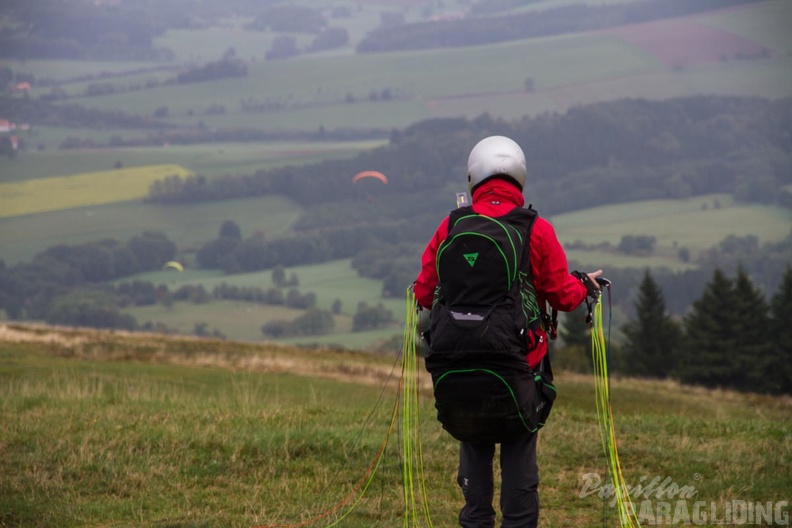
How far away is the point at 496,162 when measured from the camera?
5957 millimetres

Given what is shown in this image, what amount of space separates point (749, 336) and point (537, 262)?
60.4 meters

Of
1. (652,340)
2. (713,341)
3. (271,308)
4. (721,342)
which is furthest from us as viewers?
(271,308)

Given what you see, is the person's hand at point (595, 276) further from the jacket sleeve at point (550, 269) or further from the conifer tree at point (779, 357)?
the conifer tree at point (779, 357)

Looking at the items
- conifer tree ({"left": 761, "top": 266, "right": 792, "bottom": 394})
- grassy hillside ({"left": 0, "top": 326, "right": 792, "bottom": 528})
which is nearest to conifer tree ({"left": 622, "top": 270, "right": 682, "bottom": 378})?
conifer tree ({"left": 761, "top": 266, "right": 792, "bottom": 394})

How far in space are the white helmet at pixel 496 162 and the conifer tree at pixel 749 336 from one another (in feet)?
187

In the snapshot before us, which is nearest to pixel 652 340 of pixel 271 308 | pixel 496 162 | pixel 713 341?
pixel 713 341

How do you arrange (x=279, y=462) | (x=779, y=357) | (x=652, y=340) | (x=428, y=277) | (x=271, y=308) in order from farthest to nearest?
1. (x=271, y=308)
2. (x=652, y=340)
3. (x=779, y=357)
4. (x=279, y=462)
5. (x=428, y=277)

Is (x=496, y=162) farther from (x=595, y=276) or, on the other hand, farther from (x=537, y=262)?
(x=595, y=276)

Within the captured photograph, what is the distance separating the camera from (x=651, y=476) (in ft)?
28.0

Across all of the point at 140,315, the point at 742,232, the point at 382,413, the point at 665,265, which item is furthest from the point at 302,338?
the point at 382,413

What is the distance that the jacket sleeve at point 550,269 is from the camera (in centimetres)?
565

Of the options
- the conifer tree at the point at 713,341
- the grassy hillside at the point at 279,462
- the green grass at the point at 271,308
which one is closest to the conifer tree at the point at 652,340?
the conifer tree at the point at 713,341

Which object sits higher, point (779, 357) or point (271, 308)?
point (271, 308)

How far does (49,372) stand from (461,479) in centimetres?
1710
